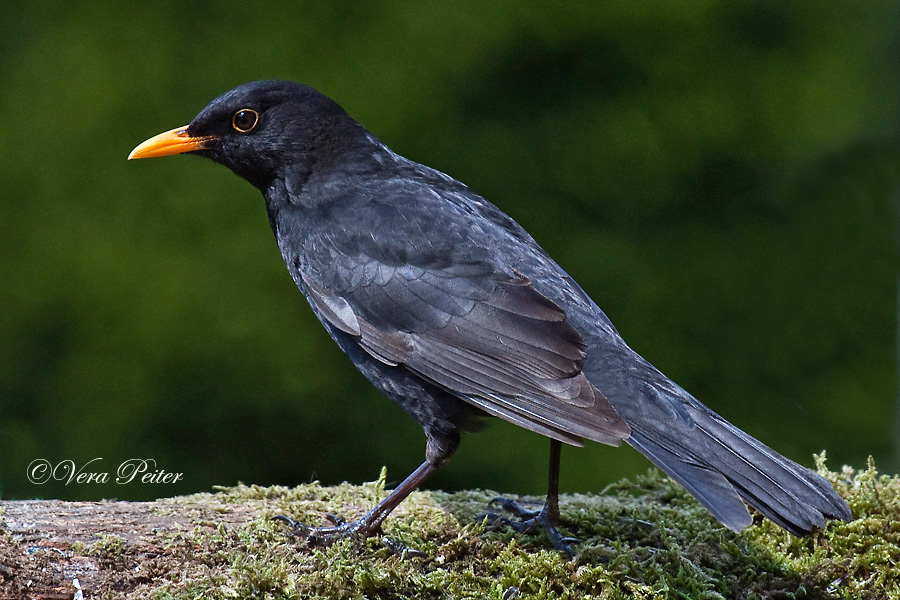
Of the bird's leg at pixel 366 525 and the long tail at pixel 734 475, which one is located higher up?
the long tail at pixel 734 475

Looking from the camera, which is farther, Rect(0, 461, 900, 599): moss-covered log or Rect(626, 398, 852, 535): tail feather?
Rect(0, 461, 900, 599): moss-covered log

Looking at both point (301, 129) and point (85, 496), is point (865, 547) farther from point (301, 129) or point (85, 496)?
point (85, 496)

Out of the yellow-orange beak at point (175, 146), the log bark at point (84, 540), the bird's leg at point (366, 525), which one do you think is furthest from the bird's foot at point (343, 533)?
the yellow-orange beak at point (175, 146)

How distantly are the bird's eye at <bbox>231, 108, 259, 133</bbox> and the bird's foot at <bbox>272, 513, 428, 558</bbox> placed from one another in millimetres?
1857

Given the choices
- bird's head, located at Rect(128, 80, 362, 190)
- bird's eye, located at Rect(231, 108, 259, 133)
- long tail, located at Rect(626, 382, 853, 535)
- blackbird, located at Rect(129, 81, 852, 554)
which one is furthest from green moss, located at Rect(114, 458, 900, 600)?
bird's eye, located at Rect(231, 108, 259, 133)

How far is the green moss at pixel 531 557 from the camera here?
3.04 meters

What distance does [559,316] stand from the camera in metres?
3.40

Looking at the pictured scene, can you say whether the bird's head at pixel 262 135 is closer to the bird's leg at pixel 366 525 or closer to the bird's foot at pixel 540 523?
the bird's leg at pixel 366 525

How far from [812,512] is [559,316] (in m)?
1.13

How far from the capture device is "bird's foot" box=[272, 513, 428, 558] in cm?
332

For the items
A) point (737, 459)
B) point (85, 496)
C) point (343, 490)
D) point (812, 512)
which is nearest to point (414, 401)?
point (343, 490)

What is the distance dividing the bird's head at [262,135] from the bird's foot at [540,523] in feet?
6.02

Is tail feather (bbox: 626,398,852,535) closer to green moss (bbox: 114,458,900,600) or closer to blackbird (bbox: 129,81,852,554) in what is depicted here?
blackbird (bbox: 129,81,852,554)

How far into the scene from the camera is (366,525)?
3.43 meters
